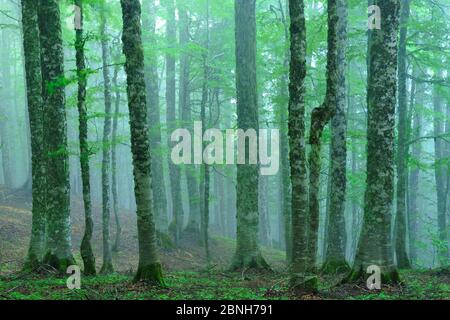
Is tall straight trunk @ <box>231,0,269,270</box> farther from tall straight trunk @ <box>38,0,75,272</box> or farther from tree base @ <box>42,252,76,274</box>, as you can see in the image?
tall straight trunk @ <box>38,0,75,272</box>

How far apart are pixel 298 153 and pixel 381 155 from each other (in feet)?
6.96

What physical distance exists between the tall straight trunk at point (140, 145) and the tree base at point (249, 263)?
4.74m

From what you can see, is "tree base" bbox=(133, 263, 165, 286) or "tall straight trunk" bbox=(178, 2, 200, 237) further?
"tall straight trunk" bbox=(178, 2, 200, 237)

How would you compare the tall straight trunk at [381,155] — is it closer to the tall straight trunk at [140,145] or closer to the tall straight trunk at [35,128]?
the tall straight trunk at [140,145]

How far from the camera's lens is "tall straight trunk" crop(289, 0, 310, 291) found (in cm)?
834

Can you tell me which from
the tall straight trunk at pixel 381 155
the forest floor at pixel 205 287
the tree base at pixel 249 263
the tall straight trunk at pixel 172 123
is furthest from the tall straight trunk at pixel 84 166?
the tall straight trunk at pixel 172 123

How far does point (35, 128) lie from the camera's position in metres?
12.0

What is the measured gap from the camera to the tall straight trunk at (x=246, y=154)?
13.6 m

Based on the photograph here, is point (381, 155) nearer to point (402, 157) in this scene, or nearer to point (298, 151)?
point (298, 151)

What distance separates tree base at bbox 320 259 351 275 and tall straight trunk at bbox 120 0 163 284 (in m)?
5.28

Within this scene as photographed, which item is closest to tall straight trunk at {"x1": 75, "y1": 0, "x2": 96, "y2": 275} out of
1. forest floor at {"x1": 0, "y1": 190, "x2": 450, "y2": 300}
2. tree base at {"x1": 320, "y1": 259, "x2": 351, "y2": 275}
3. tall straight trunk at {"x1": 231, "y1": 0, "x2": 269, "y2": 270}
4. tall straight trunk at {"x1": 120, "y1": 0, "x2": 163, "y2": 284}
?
forest floor at {"x1": 0, "y1": 190, "x2": 450, "y2": 300}
